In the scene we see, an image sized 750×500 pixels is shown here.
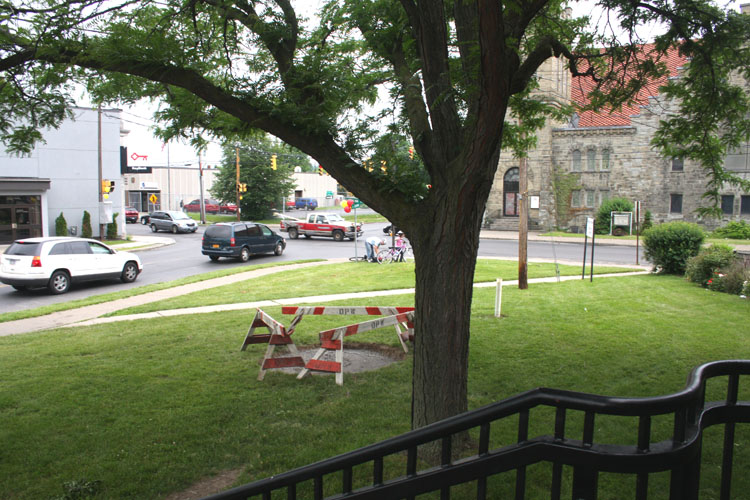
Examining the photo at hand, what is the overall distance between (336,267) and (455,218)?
1743 cm

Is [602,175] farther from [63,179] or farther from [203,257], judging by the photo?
[63,179]

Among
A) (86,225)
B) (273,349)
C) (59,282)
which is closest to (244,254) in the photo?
(59,282)

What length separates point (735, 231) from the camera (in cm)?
3584

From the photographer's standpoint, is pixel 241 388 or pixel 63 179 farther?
pixel 63 179

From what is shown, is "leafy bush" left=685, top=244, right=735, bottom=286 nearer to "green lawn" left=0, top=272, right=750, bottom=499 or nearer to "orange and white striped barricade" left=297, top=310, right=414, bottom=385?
"green lawn" left=0, top=272, right=750, bottom=499

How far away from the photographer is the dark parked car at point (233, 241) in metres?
25.2

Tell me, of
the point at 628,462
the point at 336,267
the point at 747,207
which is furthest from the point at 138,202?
the point at 628,462

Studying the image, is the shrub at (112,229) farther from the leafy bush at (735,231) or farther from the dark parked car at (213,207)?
the leafy bush at (735,231)

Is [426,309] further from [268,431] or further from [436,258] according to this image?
[268,431]

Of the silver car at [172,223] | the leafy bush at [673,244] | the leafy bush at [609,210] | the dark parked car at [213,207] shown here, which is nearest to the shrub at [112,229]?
the silver car at [172,223]

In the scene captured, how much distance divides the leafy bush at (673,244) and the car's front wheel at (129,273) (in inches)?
688

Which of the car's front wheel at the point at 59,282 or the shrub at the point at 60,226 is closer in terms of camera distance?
the car's front wheel at the point at 59,282

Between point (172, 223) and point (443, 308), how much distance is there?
1763 inches

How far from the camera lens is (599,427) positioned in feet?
19.0
